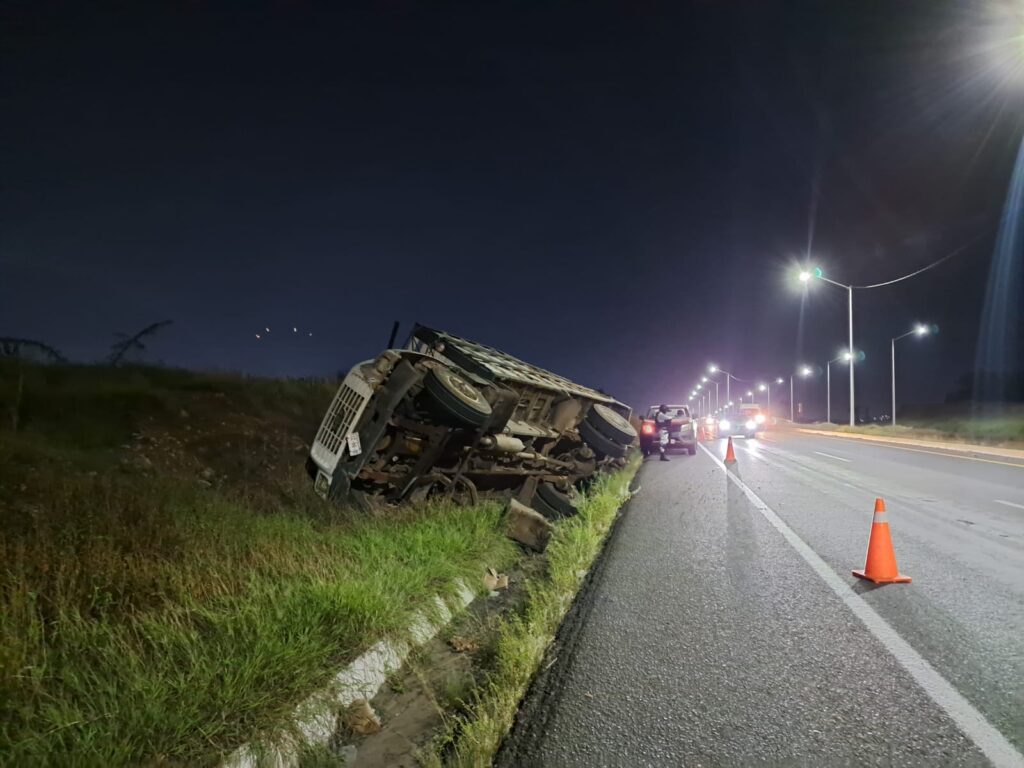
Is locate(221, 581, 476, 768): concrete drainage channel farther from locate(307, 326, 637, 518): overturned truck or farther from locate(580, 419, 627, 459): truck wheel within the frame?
locate(580, 419, 627, 459): truck wheel

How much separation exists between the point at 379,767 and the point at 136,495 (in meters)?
4.49

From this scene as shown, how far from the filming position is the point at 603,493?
1115cm

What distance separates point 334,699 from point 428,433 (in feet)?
14.3

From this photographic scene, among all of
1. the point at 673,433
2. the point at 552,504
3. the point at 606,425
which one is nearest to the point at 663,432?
the point at 673,433

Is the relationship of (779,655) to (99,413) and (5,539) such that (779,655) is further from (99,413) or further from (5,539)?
(99,413)


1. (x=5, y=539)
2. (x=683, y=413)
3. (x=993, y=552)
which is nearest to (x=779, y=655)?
(x=993, y=552)

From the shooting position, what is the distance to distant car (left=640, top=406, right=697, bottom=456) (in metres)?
24.9

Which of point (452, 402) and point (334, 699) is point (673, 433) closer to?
point (452, 402)

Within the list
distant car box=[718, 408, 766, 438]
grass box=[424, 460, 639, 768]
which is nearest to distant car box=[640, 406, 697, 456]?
distant car box=[718, 408, 766, 438]

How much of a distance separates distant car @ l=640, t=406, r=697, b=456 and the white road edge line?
1843 centimetres

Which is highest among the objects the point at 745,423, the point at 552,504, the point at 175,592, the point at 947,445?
the point at 745,423

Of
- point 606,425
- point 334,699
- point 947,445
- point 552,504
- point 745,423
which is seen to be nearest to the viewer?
point 334,699

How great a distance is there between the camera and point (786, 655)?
4113mm

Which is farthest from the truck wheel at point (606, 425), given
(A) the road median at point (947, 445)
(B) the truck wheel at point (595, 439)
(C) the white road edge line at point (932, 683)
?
(A) the road median at point (947, 445)
